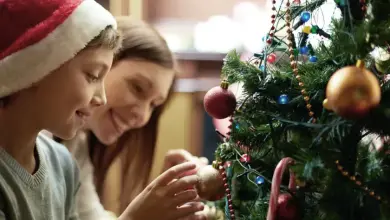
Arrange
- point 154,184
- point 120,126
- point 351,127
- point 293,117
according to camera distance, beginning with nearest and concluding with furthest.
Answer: point 351,127, point 293,117, point 154,184, point 120,126

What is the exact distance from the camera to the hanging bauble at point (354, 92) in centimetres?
53

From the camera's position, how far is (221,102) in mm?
760

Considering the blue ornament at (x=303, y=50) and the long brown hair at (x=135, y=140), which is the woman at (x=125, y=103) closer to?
the long brown hair at (x=135, y=140)

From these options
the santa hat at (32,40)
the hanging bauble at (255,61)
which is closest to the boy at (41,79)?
the santa hat at (32,40)

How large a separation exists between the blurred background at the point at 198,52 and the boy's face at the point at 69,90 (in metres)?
1.00

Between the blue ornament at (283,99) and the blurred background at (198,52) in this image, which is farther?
the blurred background at (198,52)

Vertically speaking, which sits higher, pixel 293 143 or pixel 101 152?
pixel 293 143

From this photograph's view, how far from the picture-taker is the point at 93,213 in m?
1.11

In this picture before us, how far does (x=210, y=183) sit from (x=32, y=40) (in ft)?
1.23

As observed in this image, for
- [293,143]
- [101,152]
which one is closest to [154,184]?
[293,143]

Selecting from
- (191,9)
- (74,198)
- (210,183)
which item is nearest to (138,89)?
(74,198)

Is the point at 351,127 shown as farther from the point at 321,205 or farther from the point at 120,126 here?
the point at 120,126

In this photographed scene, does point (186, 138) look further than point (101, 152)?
Yes

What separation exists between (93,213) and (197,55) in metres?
0.86
